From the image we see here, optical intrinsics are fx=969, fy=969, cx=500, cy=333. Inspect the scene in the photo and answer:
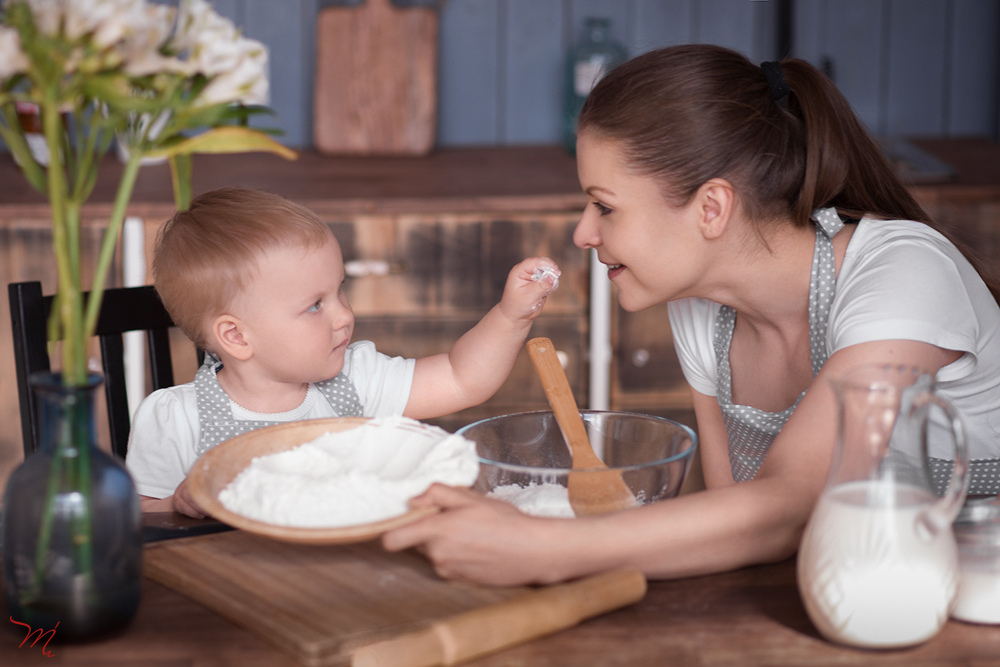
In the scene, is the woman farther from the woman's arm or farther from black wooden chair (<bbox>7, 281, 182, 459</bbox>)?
black wooden chair (<bbox>7, 281, 182, 459</bbox>)

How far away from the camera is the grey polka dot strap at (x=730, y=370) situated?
1.21 meters

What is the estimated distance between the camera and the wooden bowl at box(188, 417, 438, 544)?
2.51ft

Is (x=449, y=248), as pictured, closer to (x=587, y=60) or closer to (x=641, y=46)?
(x=587, y=60)

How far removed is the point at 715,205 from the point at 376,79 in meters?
1.54

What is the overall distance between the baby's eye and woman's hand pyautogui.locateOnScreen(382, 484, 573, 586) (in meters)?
0.53

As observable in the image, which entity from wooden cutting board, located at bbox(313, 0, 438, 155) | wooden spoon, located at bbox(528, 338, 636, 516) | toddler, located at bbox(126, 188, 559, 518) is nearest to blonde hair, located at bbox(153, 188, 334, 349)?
toddler, located at bbox(126, 188, 559, 518)

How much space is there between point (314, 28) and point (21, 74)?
203 cm

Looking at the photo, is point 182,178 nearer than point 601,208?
Yes

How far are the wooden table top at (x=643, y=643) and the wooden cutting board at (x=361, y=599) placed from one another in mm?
13

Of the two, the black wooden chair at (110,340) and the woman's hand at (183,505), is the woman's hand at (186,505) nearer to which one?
the woman's hand at (183,505)

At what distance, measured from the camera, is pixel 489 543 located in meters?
0.77

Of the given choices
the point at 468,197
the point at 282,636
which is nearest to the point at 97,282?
the point at 282,636

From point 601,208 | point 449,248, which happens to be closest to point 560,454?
point 601,208

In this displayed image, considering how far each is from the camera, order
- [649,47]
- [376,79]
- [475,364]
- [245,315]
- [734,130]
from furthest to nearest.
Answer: [649,47] < [376,79] < [475,364] < [245,315] < [734,130]
